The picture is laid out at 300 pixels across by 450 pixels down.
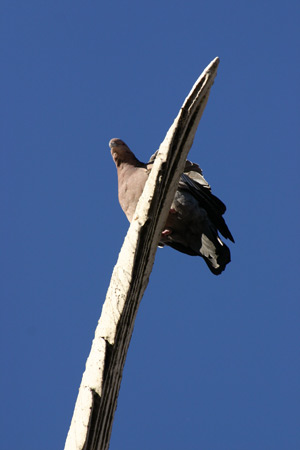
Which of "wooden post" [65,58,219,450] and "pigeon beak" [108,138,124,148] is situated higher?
"pigeon beak" [108,138,124,148]

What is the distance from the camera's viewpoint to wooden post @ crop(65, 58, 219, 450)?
226 centimetres

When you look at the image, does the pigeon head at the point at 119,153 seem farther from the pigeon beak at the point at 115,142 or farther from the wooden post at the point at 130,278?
the wooden post at the point at 130,278

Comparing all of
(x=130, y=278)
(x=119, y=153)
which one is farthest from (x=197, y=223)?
(x=130, y=278)

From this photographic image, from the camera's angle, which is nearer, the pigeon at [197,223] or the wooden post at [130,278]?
the wooden post at [130,278]

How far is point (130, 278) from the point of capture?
94.2 inches

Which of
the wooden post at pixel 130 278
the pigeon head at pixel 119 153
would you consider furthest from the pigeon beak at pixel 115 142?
the wooden post at pixel 130 278

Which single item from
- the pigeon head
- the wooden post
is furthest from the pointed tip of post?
the pigeon head

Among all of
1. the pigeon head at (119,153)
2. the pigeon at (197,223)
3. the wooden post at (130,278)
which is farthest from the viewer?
the pigeon at (197,223)

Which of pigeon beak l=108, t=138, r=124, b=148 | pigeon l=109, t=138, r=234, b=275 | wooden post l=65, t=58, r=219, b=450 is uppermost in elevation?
pigeon beak l=108, t=138, r=124, b=148

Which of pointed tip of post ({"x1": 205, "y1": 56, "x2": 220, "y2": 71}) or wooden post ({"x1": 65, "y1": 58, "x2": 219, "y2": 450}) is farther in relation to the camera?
pointed tip of post ({"x1": 205, "y1": 56, "x2": 220, "y2": 71})

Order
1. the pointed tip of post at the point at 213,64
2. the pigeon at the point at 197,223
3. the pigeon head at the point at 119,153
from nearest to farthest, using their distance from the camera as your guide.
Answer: the pointed tip of post at the point at 213,64, the pigeon head at the point at 119,153, the pigeon at the point at 197,223

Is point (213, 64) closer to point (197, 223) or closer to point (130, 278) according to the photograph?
point (130, 278)

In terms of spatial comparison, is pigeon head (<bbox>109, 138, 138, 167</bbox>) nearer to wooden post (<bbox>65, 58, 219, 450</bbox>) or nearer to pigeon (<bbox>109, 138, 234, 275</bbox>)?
pigeon (<bbox>109, 138, 234, 275</bbox>)

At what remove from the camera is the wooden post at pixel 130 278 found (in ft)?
7.42
